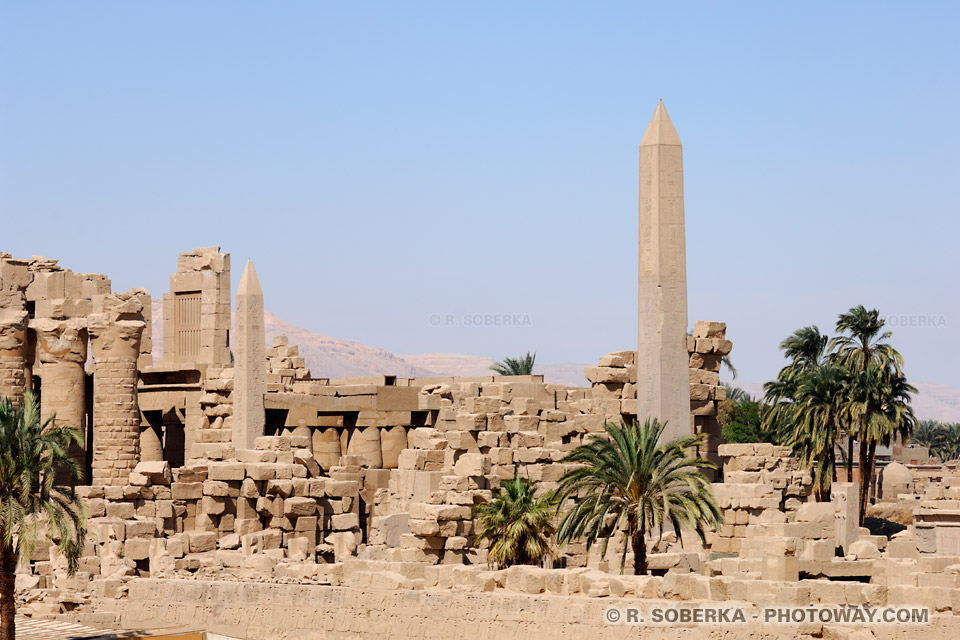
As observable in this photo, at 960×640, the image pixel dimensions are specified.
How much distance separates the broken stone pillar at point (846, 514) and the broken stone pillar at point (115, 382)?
14.1m

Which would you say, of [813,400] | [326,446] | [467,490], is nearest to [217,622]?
[467,490]

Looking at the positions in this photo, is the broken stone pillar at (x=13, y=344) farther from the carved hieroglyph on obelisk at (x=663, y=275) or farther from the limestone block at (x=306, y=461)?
the carved hieroglyph on obelisk at (x=663, y=275)

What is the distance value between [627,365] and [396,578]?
34.4ft

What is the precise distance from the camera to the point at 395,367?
15900 cm

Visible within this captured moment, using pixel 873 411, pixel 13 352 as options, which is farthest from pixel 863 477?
pixel 13 352

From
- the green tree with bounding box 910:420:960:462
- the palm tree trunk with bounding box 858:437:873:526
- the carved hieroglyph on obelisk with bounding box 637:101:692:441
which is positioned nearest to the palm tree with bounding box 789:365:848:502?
the palm tree trunk with bounding box 858:437:873:526

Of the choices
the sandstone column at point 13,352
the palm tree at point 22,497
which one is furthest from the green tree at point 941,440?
the palm tree at point 22,497

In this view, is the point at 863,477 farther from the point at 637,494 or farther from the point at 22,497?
the point at 22,497

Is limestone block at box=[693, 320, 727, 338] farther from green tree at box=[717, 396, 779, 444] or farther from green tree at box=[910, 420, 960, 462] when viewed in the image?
green tree at box=[910, 420, 960, 462]

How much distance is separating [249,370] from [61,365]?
13.1 feet

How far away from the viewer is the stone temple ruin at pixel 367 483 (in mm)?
19344

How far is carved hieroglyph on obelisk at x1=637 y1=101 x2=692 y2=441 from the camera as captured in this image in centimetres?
2825

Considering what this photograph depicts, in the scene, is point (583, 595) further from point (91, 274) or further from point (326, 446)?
point (91, 274)

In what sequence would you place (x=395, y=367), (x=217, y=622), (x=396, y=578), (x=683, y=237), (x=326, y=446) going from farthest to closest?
1. (x=395, y=367)
2. (x=326, y=446)
3. (x=683, y=237)
4. (x=217, y=622)
5. (x=396, y=578)
